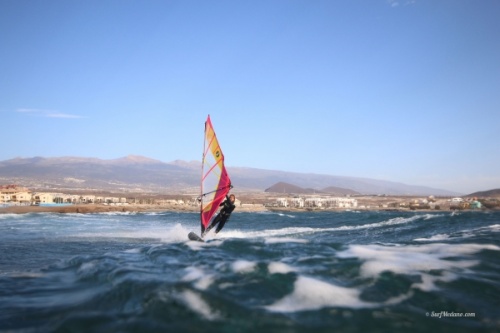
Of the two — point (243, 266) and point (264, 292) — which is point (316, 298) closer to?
point (264, 292)

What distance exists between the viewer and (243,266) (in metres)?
7.27

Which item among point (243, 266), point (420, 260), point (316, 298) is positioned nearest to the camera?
point (316, 298)

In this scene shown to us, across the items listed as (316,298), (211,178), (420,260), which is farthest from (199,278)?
(211,178)

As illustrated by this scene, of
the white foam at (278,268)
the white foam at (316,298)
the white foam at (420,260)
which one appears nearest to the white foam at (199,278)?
the white foam at (278,268)

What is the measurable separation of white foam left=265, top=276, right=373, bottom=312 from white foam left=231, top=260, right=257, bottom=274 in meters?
1.21

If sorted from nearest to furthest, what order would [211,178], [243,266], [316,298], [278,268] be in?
[316,298]
[278,268]
[243,266]
[211,178]

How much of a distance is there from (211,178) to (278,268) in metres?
8.05

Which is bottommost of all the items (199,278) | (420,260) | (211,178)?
(199,278)

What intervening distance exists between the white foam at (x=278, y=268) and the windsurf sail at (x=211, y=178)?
281 inches

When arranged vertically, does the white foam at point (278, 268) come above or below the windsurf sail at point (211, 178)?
below

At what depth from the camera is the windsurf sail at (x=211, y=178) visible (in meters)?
14.4

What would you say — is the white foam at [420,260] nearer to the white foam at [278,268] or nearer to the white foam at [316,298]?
the white foam at [316,298]

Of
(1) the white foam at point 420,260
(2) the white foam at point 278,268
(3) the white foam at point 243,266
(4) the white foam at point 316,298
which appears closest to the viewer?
(4) the white foam at point 316,298

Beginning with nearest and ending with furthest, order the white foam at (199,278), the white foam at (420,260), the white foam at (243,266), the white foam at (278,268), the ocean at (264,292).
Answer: the ocean at (264,292) < the white foam at (199,278) < the white foam at (420,260) < the white foam at (278,268) < the white foam at (243,266)
